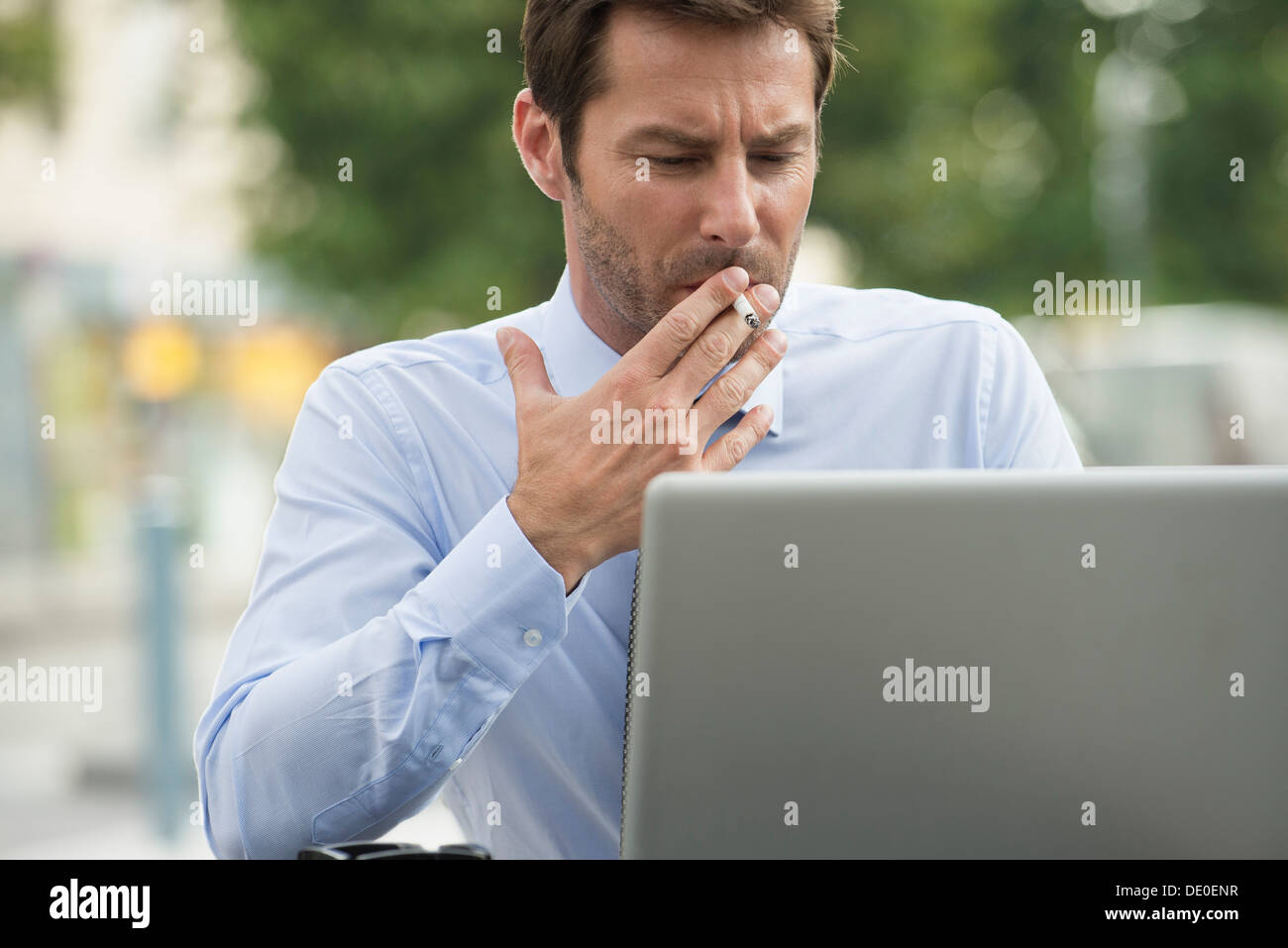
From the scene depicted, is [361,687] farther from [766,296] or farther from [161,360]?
[161,360]

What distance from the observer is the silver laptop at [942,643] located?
1.17 metres

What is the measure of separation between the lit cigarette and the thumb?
0.90 ft

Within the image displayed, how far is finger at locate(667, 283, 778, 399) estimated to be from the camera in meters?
1.77

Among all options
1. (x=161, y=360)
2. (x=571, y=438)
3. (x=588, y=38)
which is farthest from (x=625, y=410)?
(x=161, y=360)

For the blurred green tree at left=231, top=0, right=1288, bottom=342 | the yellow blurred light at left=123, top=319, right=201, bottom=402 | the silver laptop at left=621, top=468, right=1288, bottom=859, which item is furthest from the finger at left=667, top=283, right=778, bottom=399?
the yellow blurred light at left=123, top=319, right=201, bottom=402

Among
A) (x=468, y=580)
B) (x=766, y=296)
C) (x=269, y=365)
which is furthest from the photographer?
(x=269, y=365)

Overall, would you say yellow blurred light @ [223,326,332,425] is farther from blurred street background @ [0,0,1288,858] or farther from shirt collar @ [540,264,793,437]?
shirt collar @ [540,264,793,437]

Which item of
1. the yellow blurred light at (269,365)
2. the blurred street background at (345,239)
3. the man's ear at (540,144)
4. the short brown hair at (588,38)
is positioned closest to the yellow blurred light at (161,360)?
the blurred street background at (345,239)

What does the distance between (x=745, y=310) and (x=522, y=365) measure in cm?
31

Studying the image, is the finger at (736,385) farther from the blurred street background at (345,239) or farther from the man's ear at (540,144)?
the blurred street background at (345,239)

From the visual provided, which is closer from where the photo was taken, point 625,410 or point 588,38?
point 625,410

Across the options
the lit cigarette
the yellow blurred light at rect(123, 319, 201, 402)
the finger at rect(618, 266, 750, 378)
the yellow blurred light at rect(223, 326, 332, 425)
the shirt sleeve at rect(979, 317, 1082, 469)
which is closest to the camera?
the finger at rect(618, 266, 750, 378)

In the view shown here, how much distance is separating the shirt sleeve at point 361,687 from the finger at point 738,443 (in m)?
0.24

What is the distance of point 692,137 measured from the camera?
6.59ft
